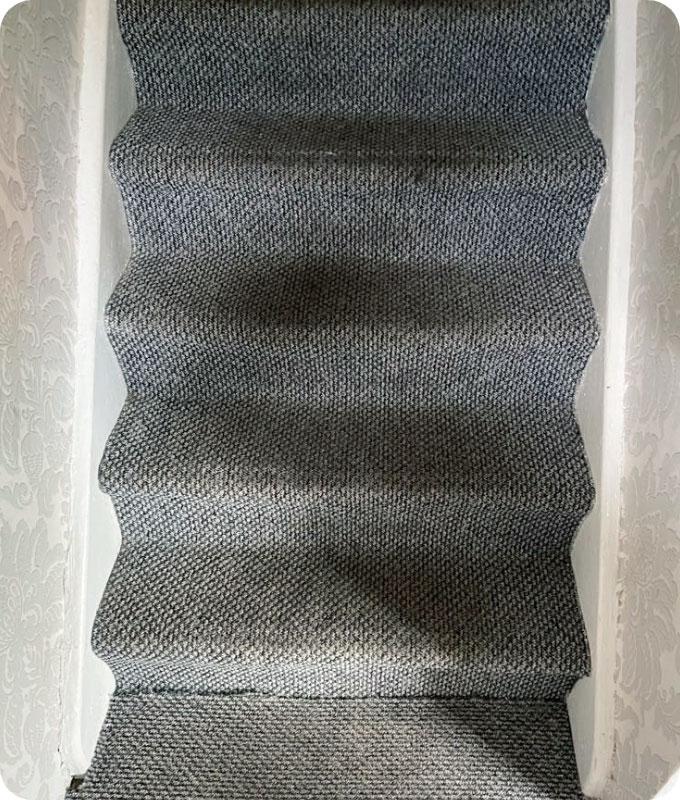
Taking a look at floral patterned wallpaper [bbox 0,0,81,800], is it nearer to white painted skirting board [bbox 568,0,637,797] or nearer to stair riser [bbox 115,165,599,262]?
stair riser [bbox 115,165,599,262]

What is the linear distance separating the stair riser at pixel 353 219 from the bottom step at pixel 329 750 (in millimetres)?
673

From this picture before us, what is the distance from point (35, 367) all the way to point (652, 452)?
2.52 feet

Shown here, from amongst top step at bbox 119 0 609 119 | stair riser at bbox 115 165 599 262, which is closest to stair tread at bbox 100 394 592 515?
stair riser at bbox 115 165 599 262

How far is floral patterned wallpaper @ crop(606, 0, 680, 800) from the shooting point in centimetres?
88

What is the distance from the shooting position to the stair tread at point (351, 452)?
106cm

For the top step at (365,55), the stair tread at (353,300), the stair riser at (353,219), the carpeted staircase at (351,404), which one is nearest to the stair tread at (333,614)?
the carpeted staircase at (351,404)

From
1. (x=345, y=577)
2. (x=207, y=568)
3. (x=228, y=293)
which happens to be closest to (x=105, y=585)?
(x=207, y=568)

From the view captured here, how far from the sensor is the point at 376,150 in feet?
3.58

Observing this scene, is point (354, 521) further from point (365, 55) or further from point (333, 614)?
point (365, 55)

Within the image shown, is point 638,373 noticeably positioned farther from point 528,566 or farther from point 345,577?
point 345,577

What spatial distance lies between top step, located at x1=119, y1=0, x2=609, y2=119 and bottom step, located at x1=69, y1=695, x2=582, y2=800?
905 mm

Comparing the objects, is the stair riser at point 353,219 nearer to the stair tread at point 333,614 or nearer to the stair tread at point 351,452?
the stair tread at point 351,452

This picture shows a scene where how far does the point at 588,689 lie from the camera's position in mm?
1055

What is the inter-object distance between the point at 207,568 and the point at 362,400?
34 cm
